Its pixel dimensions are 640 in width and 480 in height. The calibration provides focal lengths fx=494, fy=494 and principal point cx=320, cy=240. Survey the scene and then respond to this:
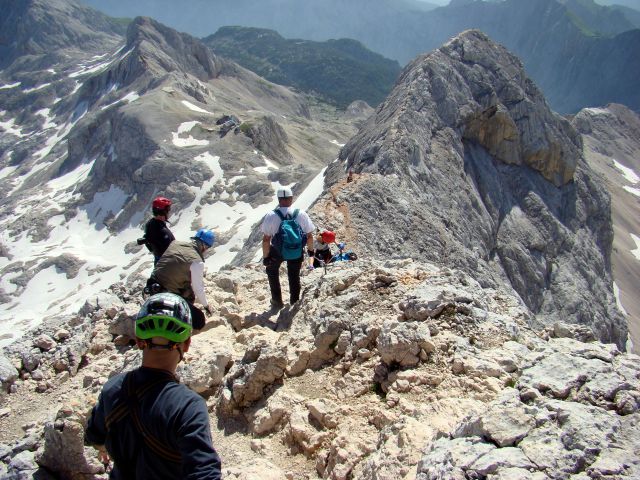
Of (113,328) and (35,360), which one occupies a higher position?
(113,328)

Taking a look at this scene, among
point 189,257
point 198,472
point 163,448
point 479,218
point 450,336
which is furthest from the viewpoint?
point 479,218

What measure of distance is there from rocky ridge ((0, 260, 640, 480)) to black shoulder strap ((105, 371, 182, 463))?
7.76ft

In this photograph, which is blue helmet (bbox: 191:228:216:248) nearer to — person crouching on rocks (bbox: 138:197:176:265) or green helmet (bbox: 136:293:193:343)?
person crouching on rocks (bbox: 138:197:176:265)

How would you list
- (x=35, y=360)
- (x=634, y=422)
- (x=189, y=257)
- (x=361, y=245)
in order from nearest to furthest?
(x=634, y=422)
(x=189, y=257)
(x=35, y=360)
(x=361, y=245)

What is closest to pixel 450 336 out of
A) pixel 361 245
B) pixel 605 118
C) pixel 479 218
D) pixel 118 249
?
pixel 361 245

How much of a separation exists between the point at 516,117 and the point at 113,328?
3788 centimetres

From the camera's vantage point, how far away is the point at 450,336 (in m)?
7.63

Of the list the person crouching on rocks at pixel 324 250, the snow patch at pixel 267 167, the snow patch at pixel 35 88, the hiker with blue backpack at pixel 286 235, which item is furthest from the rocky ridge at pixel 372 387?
the snow patch at pixel 35 88

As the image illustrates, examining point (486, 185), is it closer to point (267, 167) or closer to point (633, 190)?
point (267, 167)

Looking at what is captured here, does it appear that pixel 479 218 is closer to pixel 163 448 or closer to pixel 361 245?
pixel 361 245

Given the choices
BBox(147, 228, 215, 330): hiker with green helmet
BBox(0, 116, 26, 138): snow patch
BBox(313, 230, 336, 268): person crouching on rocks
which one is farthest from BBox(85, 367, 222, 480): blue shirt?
BBox(0, 116, 26, 138): snow patch

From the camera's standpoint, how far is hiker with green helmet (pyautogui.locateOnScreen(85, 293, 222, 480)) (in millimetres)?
3646

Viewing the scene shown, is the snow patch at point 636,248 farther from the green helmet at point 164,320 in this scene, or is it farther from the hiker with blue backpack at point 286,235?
the green helmet at point 164,320

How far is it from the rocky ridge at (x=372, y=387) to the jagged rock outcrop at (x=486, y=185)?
41.3ft
